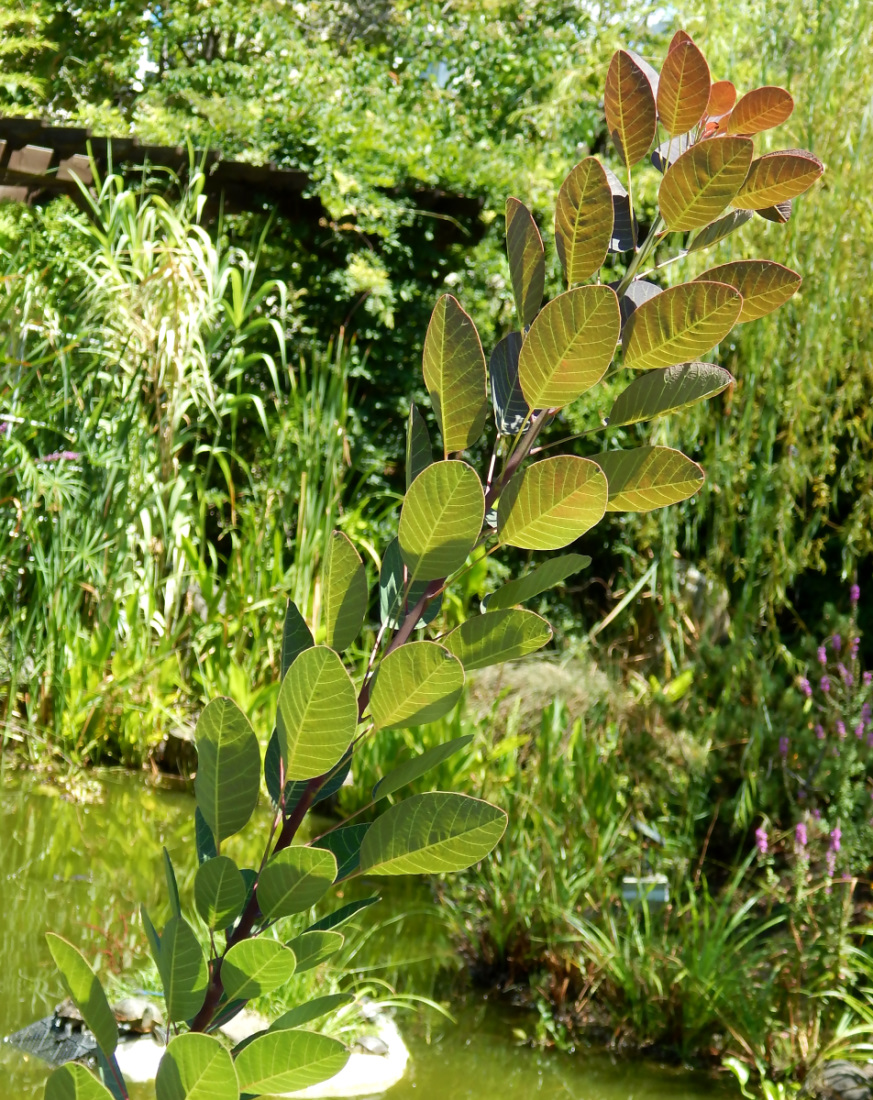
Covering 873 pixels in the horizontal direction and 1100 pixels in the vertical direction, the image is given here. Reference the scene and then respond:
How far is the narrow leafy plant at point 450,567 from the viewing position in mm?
412

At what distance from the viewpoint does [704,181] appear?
18.5 inches

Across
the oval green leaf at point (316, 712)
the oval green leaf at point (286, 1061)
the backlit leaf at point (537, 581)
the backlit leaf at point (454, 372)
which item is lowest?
the oval green leaf at point (286, 1061)

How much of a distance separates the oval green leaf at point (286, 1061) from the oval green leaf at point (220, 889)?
0.05 m

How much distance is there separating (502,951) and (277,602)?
2.21 meters

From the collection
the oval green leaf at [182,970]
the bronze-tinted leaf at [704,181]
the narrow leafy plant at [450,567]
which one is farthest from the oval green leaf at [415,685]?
the bronze-tinted leaf at [704,181]

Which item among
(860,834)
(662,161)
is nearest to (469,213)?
(860,834)

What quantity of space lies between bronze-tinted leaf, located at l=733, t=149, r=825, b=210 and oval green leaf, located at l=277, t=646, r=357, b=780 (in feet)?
0.97

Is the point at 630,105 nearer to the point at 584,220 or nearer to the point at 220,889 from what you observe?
the point at 584,220

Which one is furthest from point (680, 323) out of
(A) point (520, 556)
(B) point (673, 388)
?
(A) point (520, 556)

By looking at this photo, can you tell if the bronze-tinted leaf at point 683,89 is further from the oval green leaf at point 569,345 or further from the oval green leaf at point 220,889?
the oval green leaf at point 220,889

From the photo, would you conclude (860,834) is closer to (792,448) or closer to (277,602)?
(792,448)

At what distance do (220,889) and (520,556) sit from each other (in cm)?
626

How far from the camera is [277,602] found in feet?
16.1

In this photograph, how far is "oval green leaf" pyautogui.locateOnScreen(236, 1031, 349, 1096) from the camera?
41 centimetres
